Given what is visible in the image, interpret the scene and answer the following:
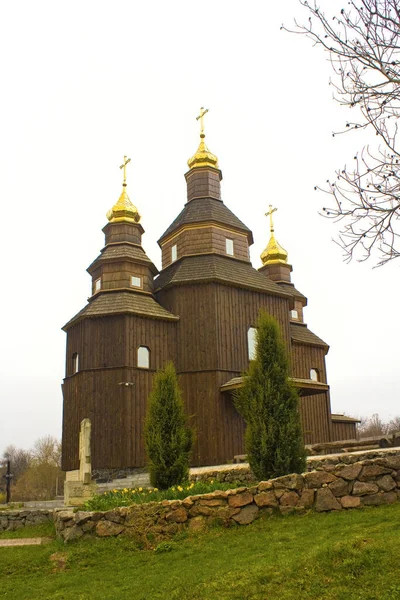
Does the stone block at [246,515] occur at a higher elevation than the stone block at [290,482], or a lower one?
lower

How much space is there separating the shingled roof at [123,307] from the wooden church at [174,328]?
0.13 ft

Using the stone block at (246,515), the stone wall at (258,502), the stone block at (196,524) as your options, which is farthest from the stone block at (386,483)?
the stone block at (196,524)

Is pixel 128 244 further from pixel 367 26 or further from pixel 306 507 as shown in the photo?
pixel 367 26

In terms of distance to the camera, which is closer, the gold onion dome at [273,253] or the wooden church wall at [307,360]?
the wooden church wall at [307,360]

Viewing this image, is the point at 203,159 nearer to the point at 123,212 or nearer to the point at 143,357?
the point at 123,212

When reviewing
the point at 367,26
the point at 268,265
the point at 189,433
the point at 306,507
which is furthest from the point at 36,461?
the point at 367,26

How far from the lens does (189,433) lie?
13.5m

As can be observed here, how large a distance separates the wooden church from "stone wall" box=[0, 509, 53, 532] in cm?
488

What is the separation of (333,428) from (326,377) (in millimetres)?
2237

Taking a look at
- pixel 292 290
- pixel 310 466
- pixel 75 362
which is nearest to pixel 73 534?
pixel 310 466

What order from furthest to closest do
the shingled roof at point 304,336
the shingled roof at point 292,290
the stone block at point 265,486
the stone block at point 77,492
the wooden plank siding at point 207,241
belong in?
the shingled roof at point 292,290
the shingled roof at point 304,336
the wooden plank siding at point 207,241
the stone block at point 77,492
the stone block at point 265,486

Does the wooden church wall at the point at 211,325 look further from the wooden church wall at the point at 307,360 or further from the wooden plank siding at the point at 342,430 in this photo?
the wooden plank siding at the point at 342,430

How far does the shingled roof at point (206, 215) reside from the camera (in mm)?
23297

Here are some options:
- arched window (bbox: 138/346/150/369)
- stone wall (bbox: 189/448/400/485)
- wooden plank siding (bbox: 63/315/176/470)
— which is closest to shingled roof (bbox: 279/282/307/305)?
wooden plank siding (bbox: 63/315/176/470)
